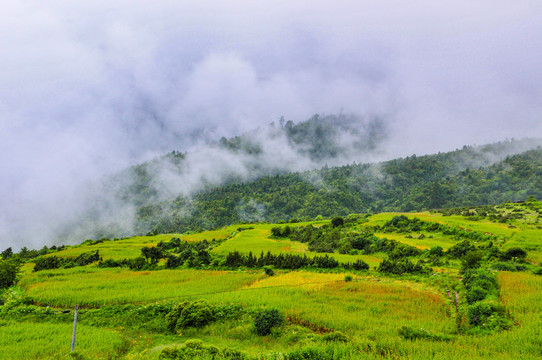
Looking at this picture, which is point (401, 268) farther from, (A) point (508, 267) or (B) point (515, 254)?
(B) point (515, 254)

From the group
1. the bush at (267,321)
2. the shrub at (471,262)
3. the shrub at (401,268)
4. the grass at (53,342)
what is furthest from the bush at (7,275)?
the shrub at (471,262)

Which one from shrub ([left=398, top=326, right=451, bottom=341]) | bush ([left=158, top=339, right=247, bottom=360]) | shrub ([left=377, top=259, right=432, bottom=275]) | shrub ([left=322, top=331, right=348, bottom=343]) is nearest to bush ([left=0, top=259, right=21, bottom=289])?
bush ([left=158, top=339, right=247, bottom=360])

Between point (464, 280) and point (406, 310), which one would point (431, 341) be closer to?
point (406, 310)

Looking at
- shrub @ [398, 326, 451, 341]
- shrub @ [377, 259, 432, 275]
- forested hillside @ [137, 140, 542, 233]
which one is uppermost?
forested hillside @ [137, 140, 542, 233]

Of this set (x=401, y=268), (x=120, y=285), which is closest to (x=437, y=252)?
(x=401, y=268)

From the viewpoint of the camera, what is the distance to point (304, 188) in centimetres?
17125

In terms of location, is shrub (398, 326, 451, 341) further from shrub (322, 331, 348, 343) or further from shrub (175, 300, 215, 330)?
shrub (175, 300, 215, 330)

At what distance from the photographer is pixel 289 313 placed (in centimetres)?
1459

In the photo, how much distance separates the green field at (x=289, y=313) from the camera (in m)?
10.2

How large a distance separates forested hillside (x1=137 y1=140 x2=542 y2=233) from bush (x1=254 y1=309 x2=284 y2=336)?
117 meters

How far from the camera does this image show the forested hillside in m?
132

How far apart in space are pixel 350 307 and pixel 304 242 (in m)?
34.4

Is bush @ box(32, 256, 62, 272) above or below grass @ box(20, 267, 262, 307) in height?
above

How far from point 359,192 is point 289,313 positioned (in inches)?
6662
